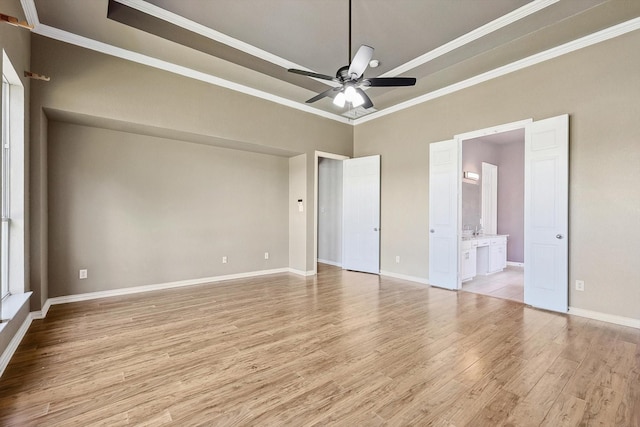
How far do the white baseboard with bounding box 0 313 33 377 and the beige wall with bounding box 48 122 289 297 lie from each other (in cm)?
95

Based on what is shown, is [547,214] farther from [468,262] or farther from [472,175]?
[472,175]

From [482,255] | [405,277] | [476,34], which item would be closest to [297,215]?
[405,277]

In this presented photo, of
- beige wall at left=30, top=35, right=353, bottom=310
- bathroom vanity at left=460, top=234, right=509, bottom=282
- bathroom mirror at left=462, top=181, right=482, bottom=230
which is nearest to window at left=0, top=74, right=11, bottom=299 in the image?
beige wall at left=30, top=35, right=353, bottom=310

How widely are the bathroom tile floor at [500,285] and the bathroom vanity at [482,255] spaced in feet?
0.50

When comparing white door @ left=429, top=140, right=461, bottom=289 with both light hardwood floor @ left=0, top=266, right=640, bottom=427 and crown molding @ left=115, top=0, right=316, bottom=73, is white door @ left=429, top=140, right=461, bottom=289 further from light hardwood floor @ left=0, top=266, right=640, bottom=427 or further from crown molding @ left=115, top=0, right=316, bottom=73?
crown molding @ left=115, top=0, right=316, bottom=73

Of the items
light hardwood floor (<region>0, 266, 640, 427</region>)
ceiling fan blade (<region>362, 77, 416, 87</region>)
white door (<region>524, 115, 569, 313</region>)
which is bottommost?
light hardwood floor (<region>0, 266, 640, 427</region>)

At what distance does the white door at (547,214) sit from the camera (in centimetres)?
369

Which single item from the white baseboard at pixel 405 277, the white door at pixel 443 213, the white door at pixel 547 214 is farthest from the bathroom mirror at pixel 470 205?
the white door at pixel 547 214

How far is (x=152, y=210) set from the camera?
4.64 metres

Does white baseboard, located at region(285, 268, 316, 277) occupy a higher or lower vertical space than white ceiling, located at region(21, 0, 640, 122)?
lower

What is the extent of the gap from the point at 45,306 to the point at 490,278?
7.24 meters

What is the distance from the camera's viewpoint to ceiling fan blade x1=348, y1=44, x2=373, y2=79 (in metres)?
2.62

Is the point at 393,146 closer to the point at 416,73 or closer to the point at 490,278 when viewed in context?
the point at 416,73

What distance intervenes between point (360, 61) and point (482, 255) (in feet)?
16.8
